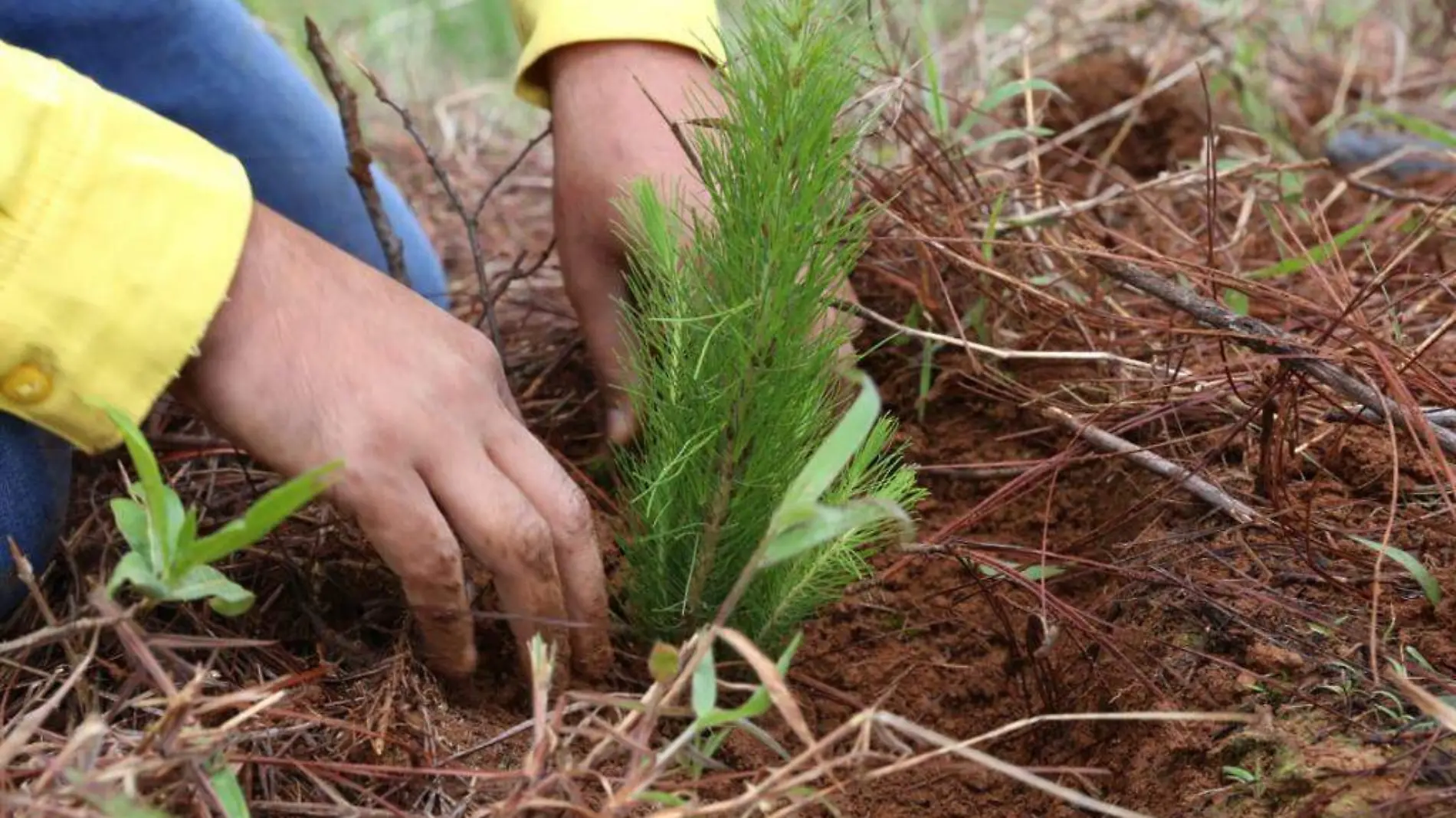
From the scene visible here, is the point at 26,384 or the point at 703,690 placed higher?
the point at 26,384

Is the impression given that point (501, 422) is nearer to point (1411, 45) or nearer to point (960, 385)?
point (960, 385)

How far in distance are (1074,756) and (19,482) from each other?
1.24m

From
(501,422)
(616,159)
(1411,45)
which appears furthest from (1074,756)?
(1411,45)

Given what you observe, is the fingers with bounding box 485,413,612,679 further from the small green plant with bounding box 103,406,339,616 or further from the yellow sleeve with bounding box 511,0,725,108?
the yellow sleeve with bounding box 511,0,725,108

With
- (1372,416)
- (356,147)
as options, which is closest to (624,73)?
(356,147)

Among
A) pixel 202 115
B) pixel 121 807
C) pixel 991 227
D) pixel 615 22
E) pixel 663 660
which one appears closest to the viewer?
pixel 121 807

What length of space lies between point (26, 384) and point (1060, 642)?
115cm

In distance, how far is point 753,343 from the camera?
1218 mm

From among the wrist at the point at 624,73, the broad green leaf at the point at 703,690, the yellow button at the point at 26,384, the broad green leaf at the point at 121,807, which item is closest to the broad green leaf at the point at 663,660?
the broad green leaf at the point at 703,690

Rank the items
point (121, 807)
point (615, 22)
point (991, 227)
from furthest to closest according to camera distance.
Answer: point (991, 227) → point (615, 22) → point (121, 807)

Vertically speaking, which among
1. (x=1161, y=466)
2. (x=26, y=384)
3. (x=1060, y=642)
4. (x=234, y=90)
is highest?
(x=234, y=90)

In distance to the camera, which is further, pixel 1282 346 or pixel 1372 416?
pixel 1372 416

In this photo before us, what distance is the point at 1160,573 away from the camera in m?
1.42

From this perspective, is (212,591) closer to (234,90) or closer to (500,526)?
(500,526)
